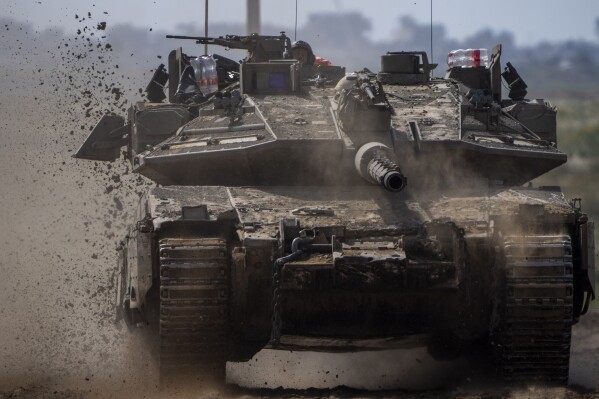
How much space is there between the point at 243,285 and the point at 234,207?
0.85 meters

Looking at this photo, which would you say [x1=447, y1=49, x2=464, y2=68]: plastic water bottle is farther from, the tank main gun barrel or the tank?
the tank main gun barrel

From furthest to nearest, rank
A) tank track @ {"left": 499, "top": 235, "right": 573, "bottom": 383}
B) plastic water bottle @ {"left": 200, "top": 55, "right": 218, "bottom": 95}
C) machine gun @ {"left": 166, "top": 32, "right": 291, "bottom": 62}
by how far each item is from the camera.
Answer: machine gun @ {"left": 166, "top": 32, "right": 291, "bottom": 62}, plastic water bottle @ {"left": 200, "top": 55, "right": 218, "bottom": 95}, tank track @ {"left": 499, "top": 235, "right": 573, "bottom": 383}

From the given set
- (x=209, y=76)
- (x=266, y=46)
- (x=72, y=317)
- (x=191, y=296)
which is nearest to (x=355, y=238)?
(x=191, y=296)

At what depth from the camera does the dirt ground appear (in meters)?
13.2

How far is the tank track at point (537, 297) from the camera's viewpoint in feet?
40.9

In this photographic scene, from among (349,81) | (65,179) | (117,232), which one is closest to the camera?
(349,81)

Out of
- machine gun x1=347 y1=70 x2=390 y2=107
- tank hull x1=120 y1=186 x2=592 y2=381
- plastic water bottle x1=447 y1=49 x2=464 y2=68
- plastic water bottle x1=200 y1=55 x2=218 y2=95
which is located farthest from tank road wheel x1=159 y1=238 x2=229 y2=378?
plastic water bottle x1=447 y1=49 x2=464 y2=68

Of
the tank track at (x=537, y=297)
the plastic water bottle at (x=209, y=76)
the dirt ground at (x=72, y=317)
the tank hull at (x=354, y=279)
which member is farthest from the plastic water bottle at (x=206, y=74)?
the tank track at (x=537, y=297)

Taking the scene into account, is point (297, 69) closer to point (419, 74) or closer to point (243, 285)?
point (419, 74)

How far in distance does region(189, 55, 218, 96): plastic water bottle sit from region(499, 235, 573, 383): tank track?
17.0ft

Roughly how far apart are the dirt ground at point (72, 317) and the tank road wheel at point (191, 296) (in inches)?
16.5

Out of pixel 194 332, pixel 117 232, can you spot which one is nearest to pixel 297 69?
pixel 194 332

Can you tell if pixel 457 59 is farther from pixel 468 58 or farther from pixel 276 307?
pixel 276 307

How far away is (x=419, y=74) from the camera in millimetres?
16531
